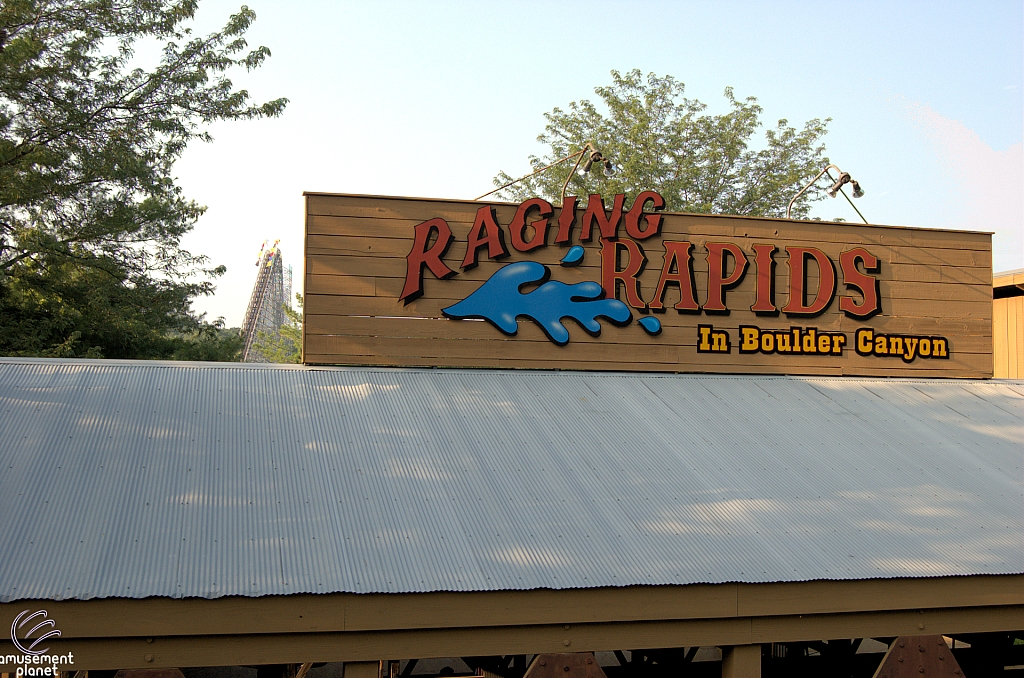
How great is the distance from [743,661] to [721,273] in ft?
15.4

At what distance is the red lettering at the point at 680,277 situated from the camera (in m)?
9.06

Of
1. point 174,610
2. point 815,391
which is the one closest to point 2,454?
point 174,610

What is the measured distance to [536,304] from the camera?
28.5 feet

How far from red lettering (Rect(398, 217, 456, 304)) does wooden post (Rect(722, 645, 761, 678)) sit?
14.9 ft

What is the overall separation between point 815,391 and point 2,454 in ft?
24.7

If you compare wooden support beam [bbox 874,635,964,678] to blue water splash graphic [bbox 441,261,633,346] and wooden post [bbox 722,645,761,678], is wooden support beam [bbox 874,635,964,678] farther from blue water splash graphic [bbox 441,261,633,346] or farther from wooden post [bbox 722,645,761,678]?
blue water splash graphic [bbox 441,261,633,346]

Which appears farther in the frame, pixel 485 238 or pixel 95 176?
pixel 95 176

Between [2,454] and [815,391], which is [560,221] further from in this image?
[2,454]

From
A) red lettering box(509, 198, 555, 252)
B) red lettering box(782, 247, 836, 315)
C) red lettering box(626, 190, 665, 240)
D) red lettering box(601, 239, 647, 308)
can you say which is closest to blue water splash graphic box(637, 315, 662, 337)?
red lettering box(601, 239, 647, 308)

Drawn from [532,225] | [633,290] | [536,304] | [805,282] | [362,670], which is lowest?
[362,670]

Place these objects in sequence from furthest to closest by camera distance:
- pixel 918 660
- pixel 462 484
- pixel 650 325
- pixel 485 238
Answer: pixel 650 325 → pixel 485 238 → pixel 462 484 → pixel 918 660

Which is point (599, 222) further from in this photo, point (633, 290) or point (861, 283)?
point (861, 283)

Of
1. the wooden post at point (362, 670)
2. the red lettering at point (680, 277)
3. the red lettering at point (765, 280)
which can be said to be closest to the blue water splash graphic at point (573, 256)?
the red lettering at point (680, 277)
